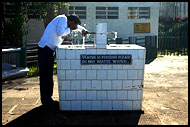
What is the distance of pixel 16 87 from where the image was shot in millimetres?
6629

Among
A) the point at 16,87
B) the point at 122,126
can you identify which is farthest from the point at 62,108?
the point at 16,87

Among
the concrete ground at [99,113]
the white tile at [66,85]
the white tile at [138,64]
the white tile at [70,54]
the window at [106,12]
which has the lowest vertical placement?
the concrete ground at [99,113]

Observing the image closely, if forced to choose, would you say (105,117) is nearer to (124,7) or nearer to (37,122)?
(37,122)

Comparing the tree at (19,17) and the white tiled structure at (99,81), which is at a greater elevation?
the tree at (19,17)

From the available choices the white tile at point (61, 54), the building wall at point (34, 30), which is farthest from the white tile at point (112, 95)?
the building wall at point (34, 30)

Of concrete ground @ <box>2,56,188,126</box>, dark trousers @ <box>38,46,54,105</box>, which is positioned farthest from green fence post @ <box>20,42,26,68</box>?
dark trousers @ <box>38,46,54,105</box>

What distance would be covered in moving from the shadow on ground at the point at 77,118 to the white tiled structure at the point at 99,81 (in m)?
0.11

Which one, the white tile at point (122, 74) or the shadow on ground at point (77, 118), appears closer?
the shadow on ground at point (77, 118)

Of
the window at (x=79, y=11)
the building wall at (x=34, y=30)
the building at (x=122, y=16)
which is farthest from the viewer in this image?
the building at (x=122, y=16)

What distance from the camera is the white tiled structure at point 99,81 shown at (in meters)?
4.10

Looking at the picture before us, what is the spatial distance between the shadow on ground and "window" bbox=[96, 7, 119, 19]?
42.6 feet

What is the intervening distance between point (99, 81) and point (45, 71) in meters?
0.93

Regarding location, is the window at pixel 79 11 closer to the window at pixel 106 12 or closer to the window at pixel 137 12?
the window at pixel 106 12

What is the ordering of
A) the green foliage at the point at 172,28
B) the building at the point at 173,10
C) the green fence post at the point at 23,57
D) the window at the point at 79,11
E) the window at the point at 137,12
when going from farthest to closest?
the building at the point at 173,10, the green foliage at the point at 172,28, the window at the point at 137,12, the window at the point at 79,11, the green fence post at the point at 23,57
